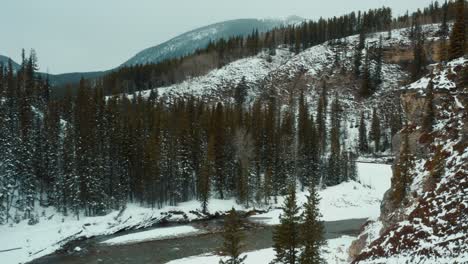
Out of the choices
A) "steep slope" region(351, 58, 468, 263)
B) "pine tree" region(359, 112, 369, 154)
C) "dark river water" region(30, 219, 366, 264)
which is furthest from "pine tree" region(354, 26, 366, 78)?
"steep slope" region(351, 58, 468, 263)

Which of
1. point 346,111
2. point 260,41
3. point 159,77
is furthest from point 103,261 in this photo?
point 260,41

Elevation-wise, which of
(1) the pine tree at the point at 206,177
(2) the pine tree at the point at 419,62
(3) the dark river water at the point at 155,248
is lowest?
(3) the dark river water at the point at 155,248

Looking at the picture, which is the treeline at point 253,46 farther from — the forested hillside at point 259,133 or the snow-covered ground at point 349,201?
the snow-covered ground at point 349,201

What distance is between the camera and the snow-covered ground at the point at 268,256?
34.2 metres

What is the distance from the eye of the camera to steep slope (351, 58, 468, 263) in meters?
19.8

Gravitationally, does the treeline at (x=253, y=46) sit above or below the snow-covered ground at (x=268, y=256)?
above

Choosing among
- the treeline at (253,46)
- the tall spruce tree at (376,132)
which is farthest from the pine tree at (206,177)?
the treeline at (253,46)

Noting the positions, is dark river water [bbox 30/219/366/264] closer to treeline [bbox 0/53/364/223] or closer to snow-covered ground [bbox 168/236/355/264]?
snow-covered ground [bbox 168/236/355/264]

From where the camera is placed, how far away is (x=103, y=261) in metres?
40.4

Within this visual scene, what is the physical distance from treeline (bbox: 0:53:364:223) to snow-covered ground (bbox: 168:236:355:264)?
26.3m

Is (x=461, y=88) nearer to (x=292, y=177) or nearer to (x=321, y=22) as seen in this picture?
(x=292, y=177)

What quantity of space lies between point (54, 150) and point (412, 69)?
117m

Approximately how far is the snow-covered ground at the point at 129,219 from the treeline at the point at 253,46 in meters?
104

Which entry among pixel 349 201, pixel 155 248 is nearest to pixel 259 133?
pixel 349 201
